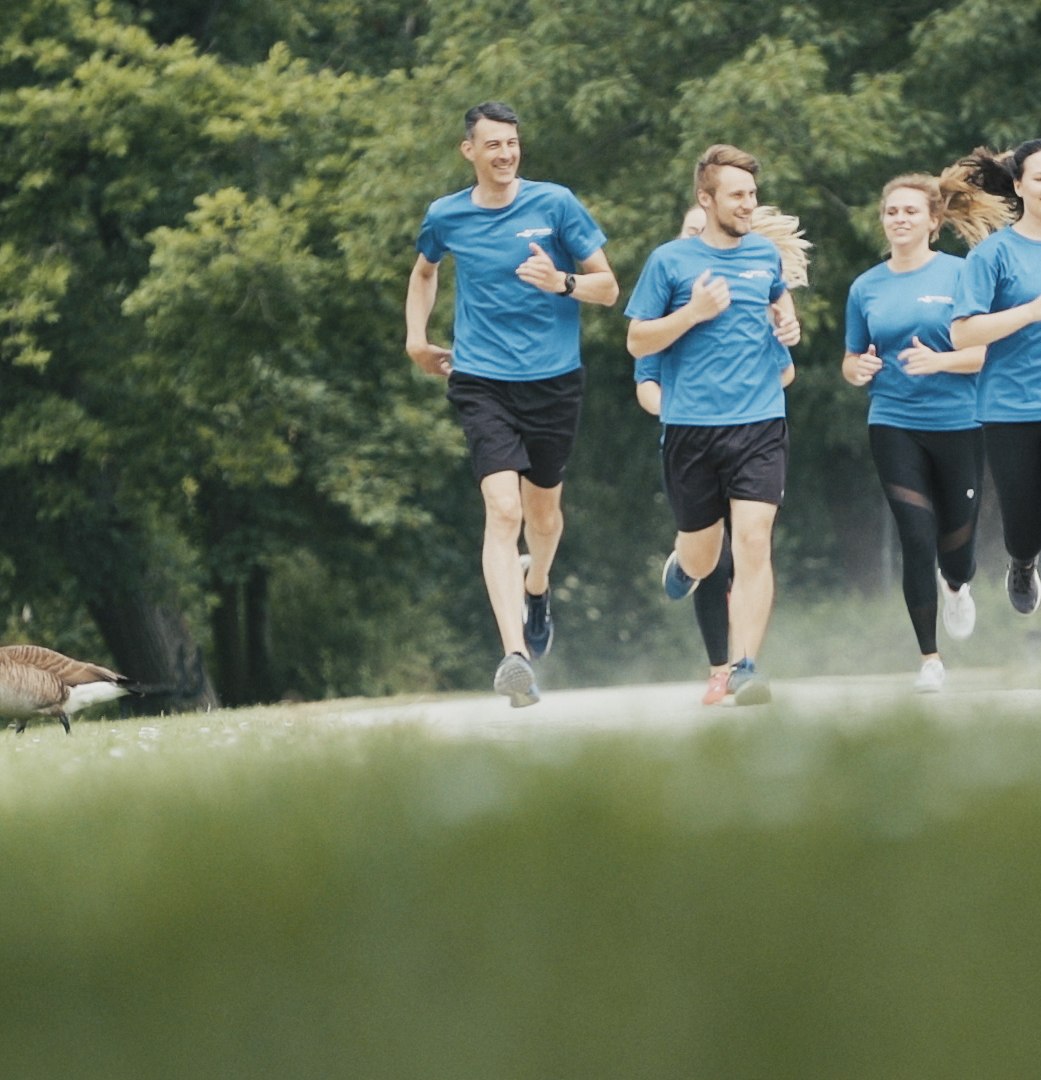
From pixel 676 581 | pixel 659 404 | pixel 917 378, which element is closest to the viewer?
pixel 659 404

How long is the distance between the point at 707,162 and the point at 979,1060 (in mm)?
6046

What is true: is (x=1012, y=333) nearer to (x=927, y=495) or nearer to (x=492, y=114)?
(x=927, y=495)

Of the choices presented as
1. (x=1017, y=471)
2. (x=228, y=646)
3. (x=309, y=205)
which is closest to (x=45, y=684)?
(x=1017, y=471)

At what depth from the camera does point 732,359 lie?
26.0 feet

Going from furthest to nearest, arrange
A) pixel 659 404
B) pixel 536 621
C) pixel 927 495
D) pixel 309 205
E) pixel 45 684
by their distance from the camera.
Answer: pixel 309 205 → pixel 45 684 → pixel 536 621 → pixel 927 495 → pixel 659 404

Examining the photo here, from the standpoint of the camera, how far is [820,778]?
2.25m

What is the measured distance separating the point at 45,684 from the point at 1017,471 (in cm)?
515

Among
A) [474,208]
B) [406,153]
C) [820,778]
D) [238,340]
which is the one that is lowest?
[238,340]

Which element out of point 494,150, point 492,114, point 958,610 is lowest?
point 958,610

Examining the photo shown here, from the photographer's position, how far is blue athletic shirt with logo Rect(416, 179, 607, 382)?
8.17 meters

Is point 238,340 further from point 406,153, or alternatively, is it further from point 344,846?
point 344,846

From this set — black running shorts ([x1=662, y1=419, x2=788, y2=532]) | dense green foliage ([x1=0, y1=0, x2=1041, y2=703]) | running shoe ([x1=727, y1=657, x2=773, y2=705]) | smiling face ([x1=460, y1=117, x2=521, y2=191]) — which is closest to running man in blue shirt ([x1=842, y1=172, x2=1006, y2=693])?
black running shorts ([x1=662, y1=419, x2=788, y2=532])

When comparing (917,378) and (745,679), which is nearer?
(745,679)

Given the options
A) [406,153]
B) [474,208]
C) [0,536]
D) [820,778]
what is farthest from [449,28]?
[820,778]
